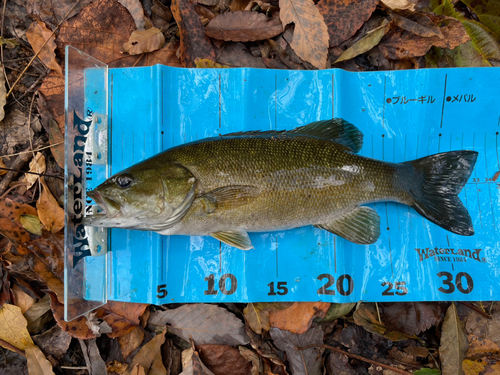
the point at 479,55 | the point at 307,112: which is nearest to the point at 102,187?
the point at 307,112

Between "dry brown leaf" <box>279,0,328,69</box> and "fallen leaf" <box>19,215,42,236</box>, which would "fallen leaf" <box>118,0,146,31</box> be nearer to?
"dry brown leaf" <box>279,0,328,69</box>

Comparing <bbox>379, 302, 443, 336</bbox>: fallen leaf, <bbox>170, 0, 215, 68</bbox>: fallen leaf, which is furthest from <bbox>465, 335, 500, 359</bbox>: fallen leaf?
<bbox>170, 0, 215, 68</bbox>: fallen leaf

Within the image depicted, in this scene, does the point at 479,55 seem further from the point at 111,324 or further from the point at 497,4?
the point at 111,324

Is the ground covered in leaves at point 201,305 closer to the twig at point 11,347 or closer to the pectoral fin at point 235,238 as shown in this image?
the twig at point 11,347

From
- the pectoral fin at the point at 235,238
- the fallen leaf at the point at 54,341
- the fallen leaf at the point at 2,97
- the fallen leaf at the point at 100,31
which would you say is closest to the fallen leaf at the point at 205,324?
the pectoral fin at the point at 235,238

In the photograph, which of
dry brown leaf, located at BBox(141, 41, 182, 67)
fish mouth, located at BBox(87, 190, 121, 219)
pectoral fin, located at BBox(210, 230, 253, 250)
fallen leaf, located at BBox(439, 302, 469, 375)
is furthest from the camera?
dry brown leaf, located at BBox(141, 41, 182, 67)
